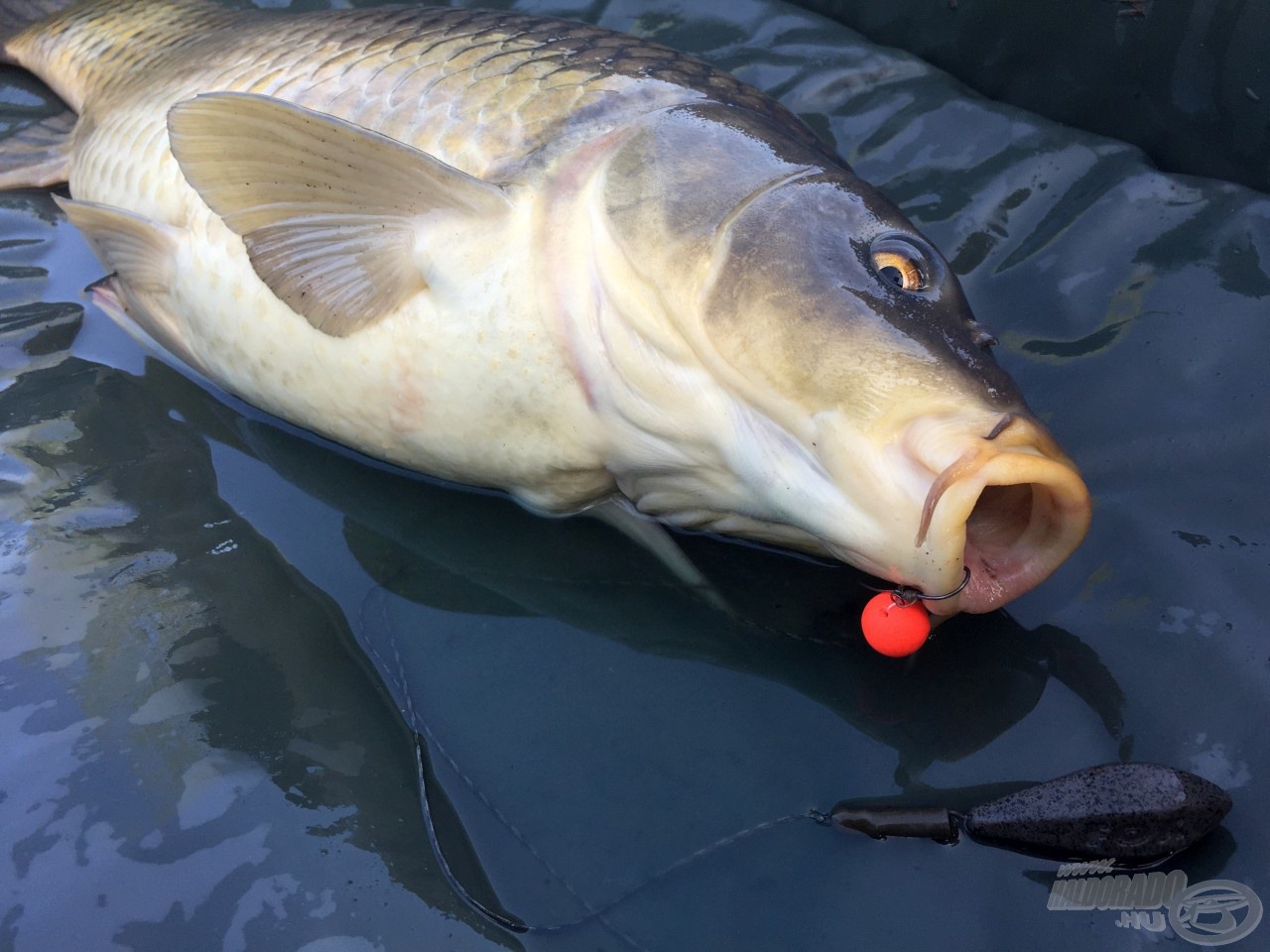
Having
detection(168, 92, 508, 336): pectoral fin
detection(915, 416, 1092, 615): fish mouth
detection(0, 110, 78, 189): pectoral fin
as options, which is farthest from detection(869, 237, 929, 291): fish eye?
detection(0, 110, 78, 189): pectoral fin

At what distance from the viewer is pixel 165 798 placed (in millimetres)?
1624

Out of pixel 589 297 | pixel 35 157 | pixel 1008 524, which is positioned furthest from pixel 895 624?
pixel 35 157

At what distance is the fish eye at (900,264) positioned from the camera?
1707 mm

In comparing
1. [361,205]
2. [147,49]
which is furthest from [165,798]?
[147,49]

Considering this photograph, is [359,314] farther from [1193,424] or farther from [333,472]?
[1193,424]

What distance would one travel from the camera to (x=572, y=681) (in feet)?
6.24

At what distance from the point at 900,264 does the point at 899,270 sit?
0.01 meters

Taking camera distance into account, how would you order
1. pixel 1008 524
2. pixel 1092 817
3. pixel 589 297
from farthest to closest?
pixel 589 297 < pixel 1008 524 < pixel 1092 817

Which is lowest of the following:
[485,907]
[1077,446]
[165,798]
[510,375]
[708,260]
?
[485,907]

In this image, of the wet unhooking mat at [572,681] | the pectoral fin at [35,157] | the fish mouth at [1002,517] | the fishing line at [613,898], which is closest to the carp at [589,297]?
the fish mouth at [1002,517]

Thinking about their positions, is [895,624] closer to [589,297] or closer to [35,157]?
[589,297]

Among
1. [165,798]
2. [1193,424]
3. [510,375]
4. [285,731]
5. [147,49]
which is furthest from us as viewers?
[147,49]

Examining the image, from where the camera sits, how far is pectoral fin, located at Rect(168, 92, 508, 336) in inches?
74.1

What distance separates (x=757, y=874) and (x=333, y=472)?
A: 130cm
